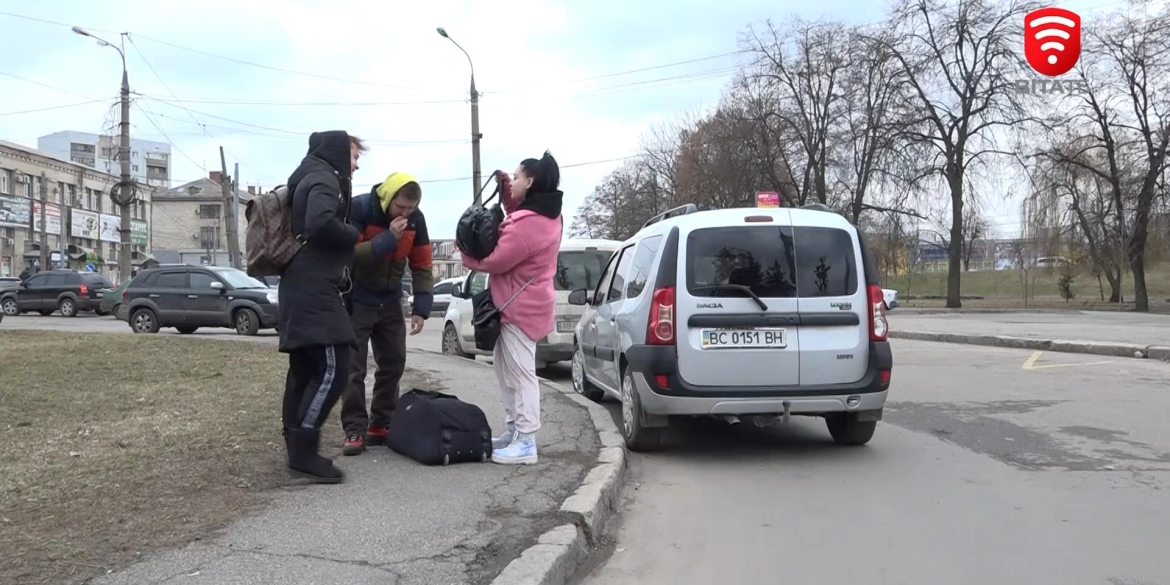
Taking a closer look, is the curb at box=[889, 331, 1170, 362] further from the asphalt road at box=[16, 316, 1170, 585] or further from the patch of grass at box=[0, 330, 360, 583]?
the patch of grass at box=[0, 330, 360, 583]

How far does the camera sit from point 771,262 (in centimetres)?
671

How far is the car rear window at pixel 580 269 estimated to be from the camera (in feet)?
40.8

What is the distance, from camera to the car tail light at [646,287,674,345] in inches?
259

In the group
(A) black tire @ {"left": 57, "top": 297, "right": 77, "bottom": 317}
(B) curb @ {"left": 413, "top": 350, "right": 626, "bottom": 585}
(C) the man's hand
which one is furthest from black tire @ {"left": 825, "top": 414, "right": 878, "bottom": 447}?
(A) black tire @ {"left": 57, "top": 297, "right": 77, "bottom": 317}

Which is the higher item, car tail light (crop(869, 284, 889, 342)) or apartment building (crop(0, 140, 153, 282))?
apartment building (crop(0, 140, 153, 282))

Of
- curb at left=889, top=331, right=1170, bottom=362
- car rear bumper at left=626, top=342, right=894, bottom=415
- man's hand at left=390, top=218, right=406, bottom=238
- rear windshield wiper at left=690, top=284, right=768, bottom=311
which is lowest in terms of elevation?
curb at left=889, top=331, right=1170, bottom=362

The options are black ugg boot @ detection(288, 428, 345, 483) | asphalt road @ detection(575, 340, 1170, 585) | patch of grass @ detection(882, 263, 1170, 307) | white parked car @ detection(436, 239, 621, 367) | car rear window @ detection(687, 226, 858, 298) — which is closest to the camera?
asphalt road @ detection(575, 340, 1170, 585)

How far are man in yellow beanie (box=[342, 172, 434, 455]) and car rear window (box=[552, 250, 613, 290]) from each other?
6.03m

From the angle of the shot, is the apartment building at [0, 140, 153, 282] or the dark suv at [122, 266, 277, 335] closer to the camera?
the dark suv at [122, 266, 277, 335]

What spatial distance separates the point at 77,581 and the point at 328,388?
1.73 meters

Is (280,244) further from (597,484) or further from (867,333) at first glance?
(867,333)

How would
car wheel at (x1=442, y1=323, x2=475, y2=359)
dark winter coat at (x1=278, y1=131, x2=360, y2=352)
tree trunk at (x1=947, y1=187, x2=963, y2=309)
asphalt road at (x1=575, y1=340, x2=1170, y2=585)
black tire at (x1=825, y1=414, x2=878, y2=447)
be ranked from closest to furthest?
asphalt road at (x1=575, y1=340, x2=1170, y2=585), dark winter coat at (x1=278, y1=131, x2=360, y2=352), black tire at (x1=825, y1=414, x2=878, y2=447), car wheel at (x1=442, y1=323, x2=475, y2=359), tree trunk at (x1=947, y1=187, x2=963, y2=309)

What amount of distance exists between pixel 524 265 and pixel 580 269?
6.78 meters

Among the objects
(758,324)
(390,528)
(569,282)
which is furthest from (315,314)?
(569,282)
